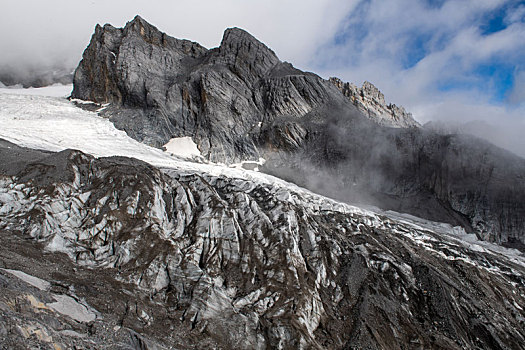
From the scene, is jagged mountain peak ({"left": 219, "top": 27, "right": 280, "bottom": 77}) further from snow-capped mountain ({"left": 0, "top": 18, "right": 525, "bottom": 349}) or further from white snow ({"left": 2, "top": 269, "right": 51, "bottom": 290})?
white snow ({"left": 2, "top": 269, "right": 51, "bottom": 290})

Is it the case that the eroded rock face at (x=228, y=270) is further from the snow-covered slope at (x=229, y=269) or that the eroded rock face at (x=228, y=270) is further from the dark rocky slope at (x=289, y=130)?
the dark rocky slope at (x=289, y=130)

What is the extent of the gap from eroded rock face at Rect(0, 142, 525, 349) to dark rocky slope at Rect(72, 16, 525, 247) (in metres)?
16.1

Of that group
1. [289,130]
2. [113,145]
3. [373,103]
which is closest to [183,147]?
[113,145]

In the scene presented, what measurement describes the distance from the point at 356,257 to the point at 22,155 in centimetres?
3345

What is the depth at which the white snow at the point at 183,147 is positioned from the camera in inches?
2240

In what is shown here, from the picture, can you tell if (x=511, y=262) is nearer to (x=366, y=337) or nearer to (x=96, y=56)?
(x=366, y=337)

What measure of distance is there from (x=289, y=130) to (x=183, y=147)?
21552 mm

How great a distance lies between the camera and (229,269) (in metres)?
25.1

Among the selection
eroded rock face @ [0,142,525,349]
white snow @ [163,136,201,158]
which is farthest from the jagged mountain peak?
eroded rock face @ [0,142,525,349]

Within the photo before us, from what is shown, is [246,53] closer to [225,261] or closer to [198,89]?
[198,89]

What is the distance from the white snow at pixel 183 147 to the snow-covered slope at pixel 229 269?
22.7m

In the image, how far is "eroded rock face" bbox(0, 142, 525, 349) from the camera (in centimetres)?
1912

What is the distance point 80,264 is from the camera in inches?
826

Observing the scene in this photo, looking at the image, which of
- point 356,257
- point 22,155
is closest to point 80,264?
point 22,155
